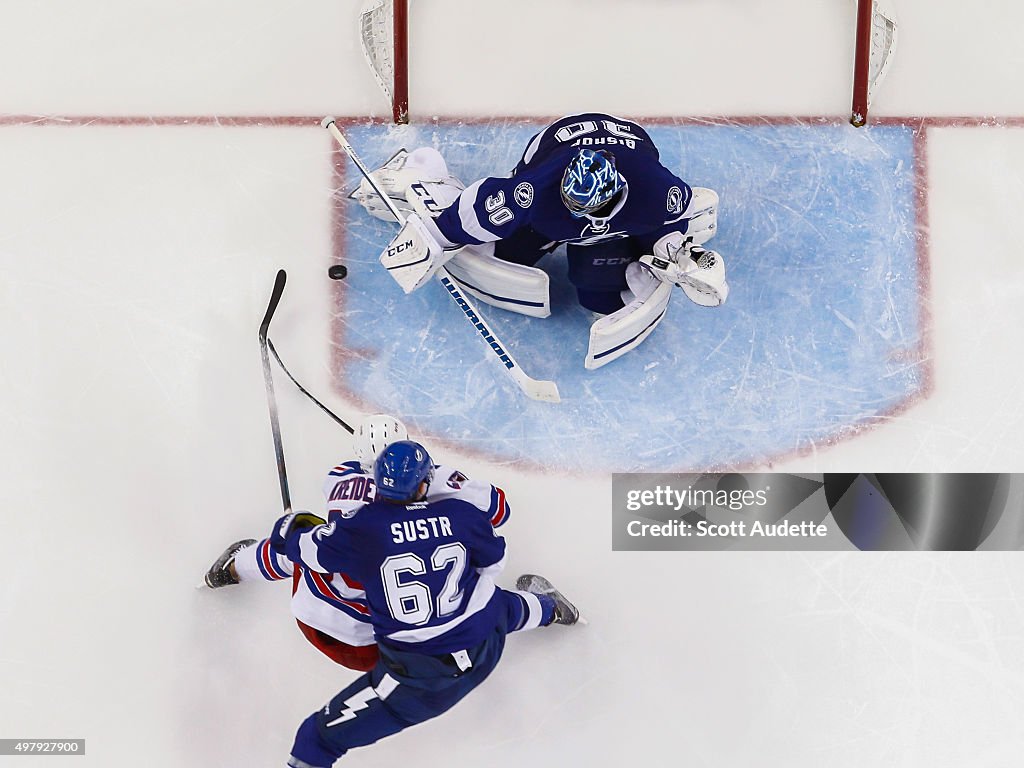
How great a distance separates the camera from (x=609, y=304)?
4164 mm

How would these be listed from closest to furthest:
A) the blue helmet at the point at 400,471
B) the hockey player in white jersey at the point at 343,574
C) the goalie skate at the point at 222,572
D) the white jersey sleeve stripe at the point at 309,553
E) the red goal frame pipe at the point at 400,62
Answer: the blue helmet at the point at 400,471 → the white jersey sleeve stripe at the point at 309,553 → the hockey player in white jersey at the point at 343,574 → the goalie skate at the point at 222,572 → the red goal frame pipe at the point at 400,62

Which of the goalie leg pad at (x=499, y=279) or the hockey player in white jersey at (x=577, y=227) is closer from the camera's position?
the hockey player in white jersey at (x=577, y=227)

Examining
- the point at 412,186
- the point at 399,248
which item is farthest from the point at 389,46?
the point at 399,248

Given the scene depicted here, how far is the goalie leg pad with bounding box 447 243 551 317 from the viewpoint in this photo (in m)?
4.06

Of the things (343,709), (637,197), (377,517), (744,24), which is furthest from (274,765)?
(744,24)

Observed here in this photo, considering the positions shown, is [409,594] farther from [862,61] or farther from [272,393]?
[862,61]

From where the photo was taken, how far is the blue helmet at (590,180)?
11.6 ft

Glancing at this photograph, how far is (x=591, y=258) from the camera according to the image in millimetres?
4047

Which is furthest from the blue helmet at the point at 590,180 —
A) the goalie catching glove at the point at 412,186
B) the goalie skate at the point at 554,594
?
the goalie skate at the point at 554,594

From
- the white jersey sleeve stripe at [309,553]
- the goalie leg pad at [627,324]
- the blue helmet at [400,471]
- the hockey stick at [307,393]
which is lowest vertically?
the white jersey sleeve stripe at [309,553]

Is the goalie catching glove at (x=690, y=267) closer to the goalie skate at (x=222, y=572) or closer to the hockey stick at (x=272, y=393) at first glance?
the hockey stick at (x=272, y=393)

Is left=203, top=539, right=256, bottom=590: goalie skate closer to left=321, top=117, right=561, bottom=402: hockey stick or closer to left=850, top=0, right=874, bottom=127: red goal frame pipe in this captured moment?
left=321, top=117, right=561, bottom=402: hockey stick

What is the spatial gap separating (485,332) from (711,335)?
29.5 inches

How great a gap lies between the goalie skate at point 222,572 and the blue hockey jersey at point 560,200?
119 cm
